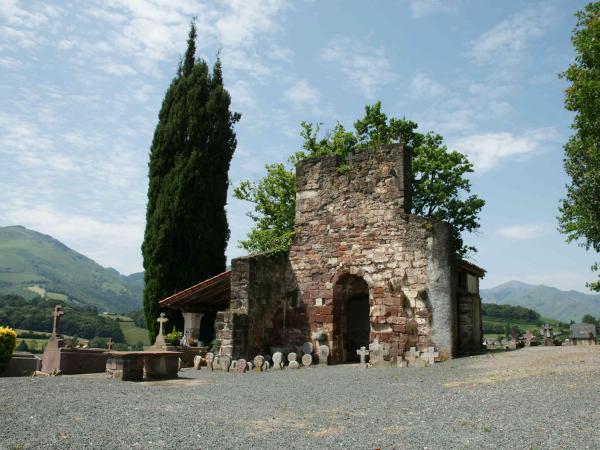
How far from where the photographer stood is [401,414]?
6684 millimetres

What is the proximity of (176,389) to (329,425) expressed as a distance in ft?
13.8

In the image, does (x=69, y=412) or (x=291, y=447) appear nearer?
(x=291, y=447)

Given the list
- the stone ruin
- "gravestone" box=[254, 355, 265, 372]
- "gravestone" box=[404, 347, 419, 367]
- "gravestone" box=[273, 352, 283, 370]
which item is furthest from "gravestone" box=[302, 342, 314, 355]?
"gravestone" box=[404, 347, 419, 367]

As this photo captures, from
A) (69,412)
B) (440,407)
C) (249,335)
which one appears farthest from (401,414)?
(249,335)

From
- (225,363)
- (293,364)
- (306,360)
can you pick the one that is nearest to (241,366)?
(225,363)

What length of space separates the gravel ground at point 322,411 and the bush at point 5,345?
98.8 inches

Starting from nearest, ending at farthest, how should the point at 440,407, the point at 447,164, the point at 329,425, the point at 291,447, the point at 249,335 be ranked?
the point at 291,447
the point at 329,425
the point at 440,407
the point at 249,335
the point at 447,164

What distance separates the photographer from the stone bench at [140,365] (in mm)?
10430

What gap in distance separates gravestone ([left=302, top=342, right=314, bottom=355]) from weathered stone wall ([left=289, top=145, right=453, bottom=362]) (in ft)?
1.17

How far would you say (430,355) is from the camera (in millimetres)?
12930

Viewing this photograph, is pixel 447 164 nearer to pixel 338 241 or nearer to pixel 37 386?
pixel 338 241

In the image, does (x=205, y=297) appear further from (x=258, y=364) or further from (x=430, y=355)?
(x=430, y=355)

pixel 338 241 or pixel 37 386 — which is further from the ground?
pixel 338 241

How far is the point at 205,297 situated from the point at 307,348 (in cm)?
451
